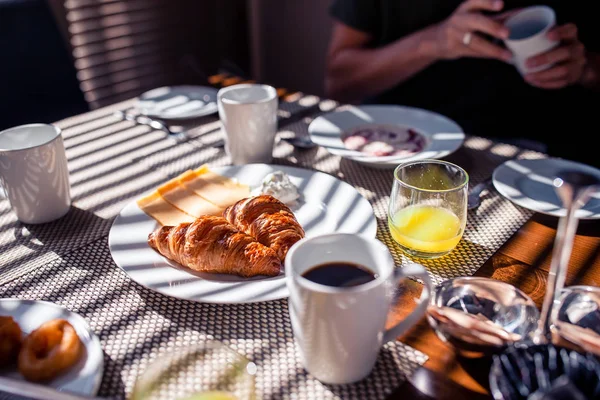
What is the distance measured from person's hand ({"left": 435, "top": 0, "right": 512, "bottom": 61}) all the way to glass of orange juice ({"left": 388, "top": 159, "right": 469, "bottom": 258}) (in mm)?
574

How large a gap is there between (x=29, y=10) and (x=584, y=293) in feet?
5.01

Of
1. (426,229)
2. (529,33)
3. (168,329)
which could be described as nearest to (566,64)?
(529,33)

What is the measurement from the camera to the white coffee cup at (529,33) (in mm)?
1068

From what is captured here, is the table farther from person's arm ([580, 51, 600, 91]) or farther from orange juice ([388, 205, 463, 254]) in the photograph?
person's arm ([580, 51, 600, 91])

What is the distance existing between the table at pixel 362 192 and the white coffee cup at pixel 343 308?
0.06 m

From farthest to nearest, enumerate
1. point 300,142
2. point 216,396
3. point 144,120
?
point 144,120 → point 300,142 → point 216,396

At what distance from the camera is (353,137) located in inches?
44.2

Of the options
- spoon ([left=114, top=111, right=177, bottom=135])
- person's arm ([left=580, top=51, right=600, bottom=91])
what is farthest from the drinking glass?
person's arm ([left=580, top=51, right=600, bottom=91])

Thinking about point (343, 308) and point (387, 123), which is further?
point (387, 123)

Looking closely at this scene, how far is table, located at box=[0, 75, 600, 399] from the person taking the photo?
570 mm

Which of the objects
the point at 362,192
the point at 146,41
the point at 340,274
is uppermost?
the point at 340,274

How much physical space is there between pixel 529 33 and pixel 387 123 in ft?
1.24

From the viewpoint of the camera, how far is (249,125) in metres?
1.01

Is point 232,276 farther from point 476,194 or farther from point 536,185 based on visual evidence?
point 536,185
